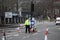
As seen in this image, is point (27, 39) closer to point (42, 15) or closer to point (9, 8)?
point (9, 8)

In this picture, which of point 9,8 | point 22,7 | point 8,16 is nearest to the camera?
point 8,16

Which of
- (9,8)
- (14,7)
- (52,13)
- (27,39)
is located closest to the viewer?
(27,39)

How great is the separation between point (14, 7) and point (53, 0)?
3632 centimetres

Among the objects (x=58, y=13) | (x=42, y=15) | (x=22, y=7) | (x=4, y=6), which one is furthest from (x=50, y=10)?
(x=4, y=6)

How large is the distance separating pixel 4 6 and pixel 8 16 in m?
6.26

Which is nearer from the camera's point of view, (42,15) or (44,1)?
(42,15)

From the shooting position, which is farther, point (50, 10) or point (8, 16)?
point (50, 10)

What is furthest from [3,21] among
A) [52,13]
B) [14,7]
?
[52,13]

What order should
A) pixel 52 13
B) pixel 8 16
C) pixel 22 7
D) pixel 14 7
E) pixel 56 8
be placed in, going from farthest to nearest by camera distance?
pixel 56 8 < pixel 52 13 < pixel 22 7 < pixel 14 7 < pixel 8 16

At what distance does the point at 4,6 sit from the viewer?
56.4 meters

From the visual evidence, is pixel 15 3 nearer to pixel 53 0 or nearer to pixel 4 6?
pixel 4 6

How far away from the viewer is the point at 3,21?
5088cm

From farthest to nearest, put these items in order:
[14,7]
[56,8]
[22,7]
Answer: [56,8] < [22,7] < [14,7]

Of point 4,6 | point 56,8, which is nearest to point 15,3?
point 4,6
